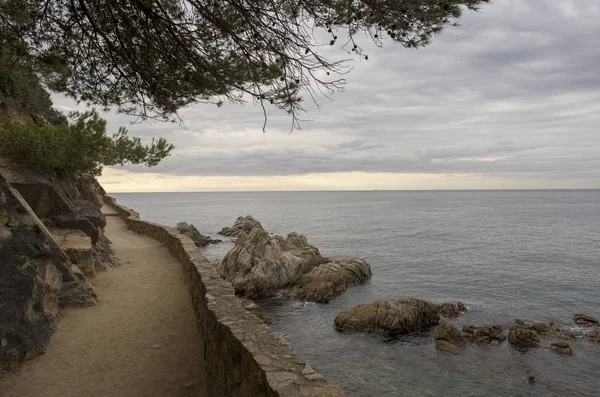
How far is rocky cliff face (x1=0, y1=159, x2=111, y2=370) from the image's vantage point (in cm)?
680

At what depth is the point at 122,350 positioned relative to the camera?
7.56m

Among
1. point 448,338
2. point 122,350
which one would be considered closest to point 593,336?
point 448,338

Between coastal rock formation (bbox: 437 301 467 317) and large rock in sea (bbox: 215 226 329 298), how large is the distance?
364 inches

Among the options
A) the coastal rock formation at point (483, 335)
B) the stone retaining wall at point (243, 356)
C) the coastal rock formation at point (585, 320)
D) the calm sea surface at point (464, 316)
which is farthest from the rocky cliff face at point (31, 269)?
the coastal rock formation at point (585, 320)

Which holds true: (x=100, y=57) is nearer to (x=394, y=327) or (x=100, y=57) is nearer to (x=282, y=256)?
(x=394, y=327)

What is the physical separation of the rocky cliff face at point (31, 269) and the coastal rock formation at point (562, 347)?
1731cm

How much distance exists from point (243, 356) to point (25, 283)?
5.17 metres

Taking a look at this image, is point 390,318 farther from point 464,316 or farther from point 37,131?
point 37,131

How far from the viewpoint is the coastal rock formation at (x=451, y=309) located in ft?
64.9

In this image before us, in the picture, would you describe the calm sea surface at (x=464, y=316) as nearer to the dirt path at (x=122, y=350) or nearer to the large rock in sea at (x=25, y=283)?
the dirt path at (x=122, y=350)

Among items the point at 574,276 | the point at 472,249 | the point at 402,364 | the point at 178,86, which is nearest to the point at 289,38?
the point at 178,86

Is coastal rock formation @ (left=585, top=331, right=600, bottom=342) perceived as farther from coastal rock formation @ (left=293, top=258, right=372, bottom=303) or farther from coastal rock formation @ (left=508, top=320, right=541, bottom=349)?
coastal rock formation @ (left=293, top=258, right=372, bottom=303)

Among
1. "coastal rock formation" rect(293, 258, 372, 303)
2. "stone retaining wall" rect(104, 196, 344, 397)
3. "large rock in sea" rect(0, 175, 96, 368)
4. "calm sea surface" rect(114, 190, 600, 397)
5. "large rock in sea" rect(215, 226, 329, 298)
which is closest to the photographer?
"stone retaining wall" rect(104, 196, 344, 397)

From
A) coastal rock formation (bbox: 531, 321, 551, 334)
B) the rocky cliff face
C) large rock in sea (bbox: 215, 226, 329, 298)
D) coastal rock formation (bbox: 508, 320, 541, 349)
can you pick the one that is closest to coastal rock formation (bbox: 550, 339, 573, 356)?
coastal rock formation (bbox: 508, 320, 541, 349)
